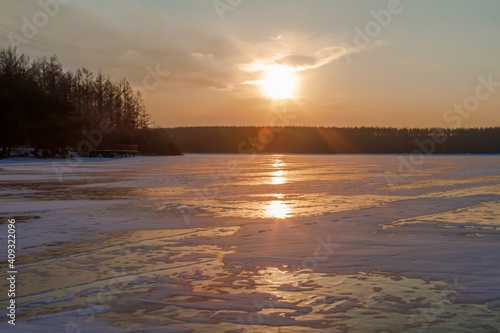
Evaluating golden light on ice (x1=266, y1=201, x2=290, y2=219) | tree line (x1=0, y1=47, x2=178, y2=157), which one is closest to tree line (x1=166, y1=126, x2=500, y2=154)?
tree line (x1=0, y1=47, x2=178, y2=157)

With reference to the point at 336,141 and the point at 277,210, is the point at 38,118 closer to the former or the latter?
the point at 277,210

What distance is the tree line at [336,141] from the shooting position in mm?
135750

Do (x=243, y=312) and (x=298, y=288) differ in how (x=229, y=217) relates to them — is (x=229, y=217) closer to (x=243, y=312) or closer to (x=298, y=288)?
(x=298, y=288)

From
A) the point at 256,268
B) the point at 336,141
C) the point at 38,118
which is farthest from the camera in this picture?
the point at 336,141

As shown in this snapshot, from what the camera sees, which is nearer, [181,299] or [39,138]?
[181,299]

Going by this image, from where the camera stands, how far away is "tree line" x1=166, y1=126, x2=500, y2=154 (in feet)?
445

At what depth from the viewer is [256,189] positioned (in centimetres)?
1936

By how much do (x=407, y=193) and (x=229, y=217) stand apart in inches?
330

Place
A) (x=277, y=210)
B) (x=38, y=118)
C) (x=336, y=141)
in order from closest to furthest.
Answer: (x=277, y=210) → (x=38, y=118) → (x=336, y=141)

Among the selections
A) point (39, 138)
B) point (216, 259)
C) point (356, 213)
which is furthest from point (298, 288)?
point (39, 138)

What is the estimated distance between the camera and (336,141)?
157m

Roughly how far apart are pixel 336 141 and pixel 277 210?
147m

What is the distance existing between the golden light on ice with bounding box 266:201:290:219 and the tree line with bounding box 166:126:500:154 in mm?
119416

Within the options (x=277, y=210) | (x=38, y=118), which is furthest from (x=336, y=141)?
(x=277, y=210)
